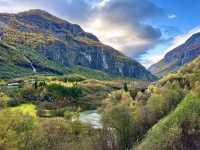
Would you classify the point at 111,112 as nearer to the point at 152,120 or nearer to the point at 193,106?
the point at 152,120

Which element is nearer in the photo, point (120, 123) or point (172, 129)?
point (172, 129)

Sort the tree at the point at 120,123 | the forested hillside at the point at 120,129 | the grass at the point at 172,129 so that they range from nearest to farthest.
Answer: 1. the grass at the point at 172,129
2. the forested hillside at the point at 120,129
3. the tree at the point at 120,123

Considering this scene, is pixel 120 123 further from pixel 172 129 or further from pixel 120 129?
pixel 172 129

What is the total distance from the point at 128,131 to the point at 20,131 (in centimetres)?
3909

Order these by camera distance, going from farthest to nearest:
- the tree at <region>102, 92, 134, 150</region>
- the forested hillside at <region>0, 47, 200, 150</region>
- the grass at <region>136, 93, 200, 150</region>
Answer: the tree at <region>102, 92, 134, 150</region> < the forested hillside at <region>0, 47, 200, 150</region> < the grass at <region>136, 93, 200, 150</region>

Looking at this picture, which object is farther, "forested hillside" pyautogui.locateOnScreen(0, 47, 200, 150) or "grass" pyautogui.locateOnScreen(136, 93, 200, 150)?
"forested hillside" pyautogui.locateOnScreen(0, 47, 200, 150)

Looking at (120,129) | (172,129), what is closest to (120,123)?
(120,129)

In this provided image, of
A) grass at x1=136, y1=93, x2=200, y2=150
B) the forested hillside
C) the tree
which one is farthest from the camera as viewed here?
the tree

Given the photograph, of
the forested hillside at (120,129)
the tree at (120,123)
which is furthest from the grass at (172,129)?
the tree at (120,123)

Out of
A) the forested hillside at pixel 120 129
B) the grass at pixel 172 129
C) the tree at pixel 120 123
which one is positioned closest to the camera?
the grass at pixel 172 129

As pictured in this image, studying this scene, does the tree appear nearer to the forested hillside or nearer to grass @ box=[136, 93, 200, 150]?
the forested hillside

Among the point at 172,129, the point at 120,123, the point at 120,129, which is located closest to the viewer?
the point at 172,129

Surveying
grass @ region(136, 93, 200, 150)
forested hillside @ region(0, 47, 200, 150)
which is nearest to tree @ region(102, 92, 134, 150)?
forested hillside @ region(0, 47, 200, 150)

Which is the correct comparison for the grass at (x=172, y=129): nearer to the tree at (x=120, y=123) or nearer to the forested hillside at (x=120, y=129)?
the forested hillside at (x=120, y=129)
